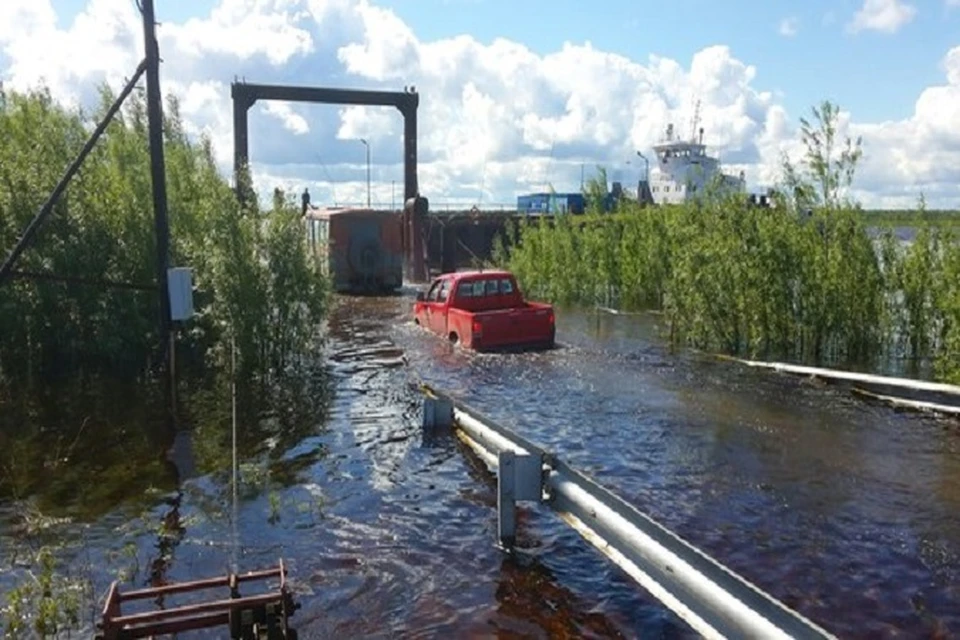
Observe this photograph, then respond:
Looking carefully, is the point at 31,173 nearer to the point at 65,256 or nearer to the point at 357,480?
the point at 65,256

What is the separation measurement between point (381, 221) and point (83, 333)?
1863 cm

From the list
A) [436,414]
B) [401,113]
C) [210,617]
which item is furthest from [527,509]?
[401,113]

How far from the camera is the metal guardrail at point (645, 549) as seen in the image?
14.4 ft

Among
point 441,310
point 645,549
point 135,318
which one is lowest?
point 645,549

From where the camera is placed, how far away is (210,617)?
5047 mm

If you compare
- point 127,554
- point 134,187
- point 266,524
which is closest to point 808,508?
point 266,524

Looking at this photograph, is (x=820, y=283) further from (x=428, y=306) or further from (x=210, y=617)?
(x=210, y=617)

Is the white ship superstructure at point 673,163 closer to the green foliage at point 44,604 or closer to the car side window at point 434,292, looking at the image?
the car side window at point 434,292

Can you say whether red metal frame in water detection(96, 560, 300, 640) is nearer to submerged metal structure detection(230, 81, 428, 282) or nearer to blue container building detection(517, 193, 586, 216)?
submerged metal structure detection(230, 81, 428, 282)

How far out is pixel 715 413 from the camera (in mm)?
12742

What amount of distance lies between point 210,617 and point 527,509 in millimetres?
4095

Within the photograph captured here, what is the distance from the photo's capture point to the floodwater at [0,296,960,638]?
6.57m

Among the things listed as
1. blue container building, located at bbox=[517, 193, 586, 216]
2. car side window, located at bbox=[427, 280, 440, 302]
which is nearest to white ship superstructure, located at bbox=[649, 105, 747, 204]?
blue container building, located at bbox=[517, 193, 586, 216]

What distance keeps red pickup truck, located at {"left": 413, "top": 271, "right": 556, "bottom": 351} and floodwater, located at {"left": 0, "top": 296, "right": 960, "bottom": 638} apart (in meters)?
3.27
